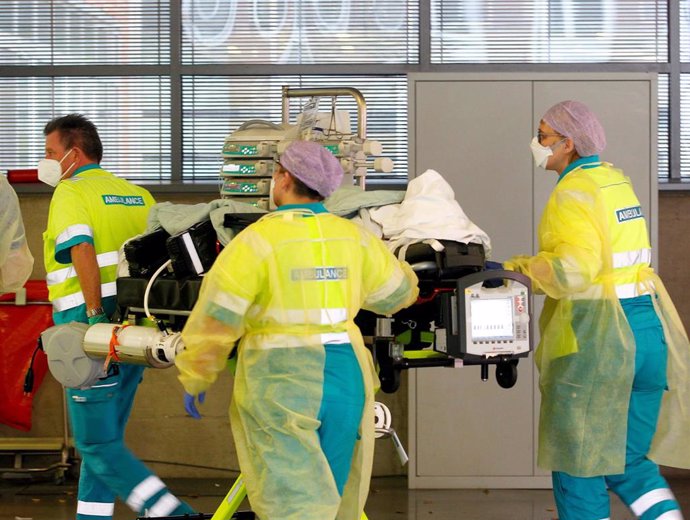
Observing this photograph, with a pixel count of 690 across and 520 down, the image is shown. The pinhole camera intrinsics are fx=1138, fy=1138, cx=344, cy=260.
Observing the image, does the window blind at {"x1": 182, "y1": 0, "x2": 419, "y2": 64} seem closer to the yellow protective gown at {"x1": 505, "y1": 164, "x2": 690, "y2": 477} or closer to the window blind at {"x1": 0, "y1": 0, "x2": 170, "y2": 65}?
the window blind at {"x1": 0, "y1": 0, "x2": 170, "y2": 65}

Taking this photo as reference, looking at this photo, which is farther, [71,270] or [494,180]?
[494,180]

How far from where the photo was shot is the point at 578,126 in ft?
12.8

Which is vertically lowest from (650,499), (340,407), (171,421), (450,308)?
(171,421)

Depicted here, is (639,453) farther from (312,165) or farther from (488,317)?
(312,165)

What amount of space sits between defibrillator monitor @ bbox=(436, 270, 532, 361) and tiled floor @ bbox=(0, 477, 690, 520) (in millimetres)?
1767

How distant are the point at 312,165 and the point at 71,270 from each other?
1.33 m

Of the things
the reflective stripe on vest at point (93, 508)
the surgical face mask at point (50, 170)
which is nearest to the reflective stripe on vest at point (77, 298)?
the surgical face mask at point (50, 170)

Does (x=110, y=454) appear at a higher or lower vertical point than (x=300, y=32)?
lower

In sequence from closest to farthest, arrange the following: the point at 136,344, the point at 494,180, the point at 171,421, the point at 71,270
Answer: the point at 136,344
the point at 71,270
the point at 494,180
the point at 171,421

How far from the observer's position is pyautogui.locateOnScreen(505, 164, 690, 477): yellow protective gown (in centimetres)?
368

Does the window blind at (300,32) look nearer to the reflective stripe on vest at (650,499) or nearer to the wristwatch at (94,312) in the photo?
the wristwatch at (94,312)

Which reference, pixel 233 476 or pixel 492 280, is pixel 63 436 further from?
pixel 492 280

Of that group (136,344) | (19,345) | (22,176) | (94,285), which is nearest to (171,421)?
(19,345)

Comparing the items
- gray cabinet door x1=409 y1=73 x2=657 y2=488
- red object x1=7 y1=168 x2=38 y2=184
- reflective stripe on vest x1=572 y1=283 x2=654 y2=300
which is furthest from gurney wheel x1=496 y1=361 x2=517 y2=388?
red object x1=7 y1=168 x2=38 y2=184
